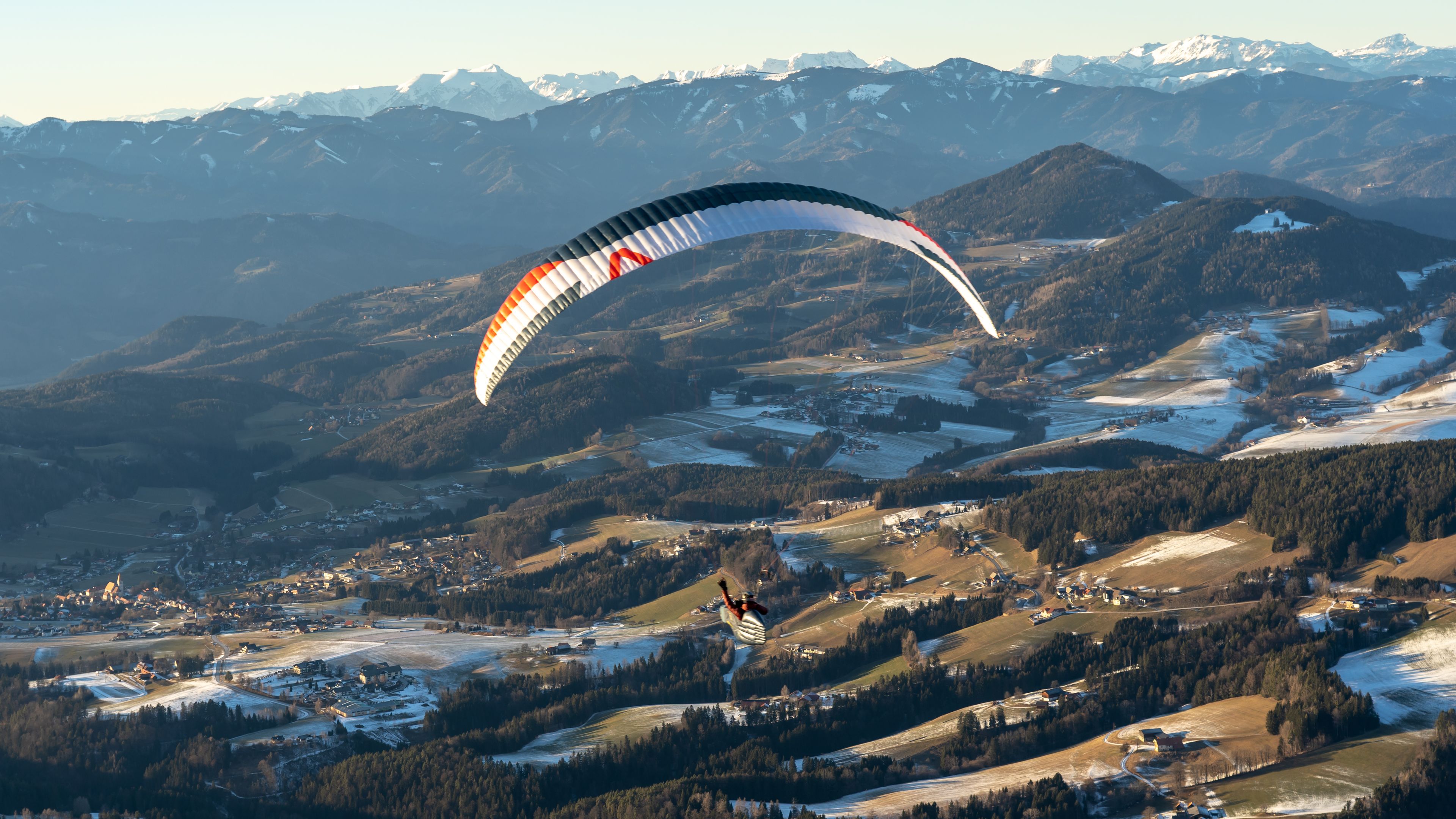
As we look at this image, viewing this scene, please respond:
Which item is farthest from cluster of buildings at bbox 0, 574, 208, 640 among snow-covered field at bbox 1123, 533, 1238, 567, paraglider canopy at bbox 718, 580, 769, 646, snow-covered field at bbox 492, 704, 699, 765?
paraglider canopy at bbox 718, 580, 769, 646

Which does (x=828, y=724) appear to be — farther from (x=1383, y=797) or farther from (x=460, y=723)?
(x=1383, y=797)

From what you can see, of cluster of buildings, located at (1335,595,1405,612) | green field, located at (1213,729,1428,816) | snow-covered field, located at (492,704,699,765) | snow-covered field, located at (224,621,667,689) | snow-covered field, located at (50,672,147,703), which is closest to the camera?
green field, located at (1213,729,1428,816)

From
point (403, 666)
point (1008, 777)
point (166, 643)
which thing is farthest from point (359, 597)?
point (1008, 777)

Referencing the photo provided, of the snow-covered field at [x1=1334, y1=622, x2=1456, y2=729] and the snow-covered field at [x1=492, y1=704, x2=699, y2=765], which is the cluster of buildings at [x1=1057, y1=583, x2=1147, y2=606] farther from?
the snow-covered field at [x1=492, y1=704, x2=699, y2=765]

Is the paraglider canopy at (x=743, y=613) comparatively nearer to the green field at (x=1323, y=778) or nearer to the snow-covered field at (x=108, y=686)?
the green field at (x=1323, y=778)

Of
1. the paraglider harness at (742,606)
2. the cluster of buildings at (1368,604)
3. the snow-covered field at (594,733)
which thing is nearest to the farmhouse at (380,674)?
the snow-covered field at (594,733)
